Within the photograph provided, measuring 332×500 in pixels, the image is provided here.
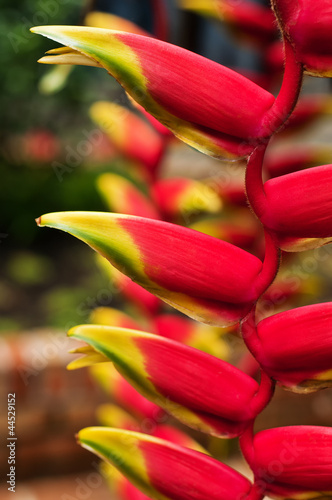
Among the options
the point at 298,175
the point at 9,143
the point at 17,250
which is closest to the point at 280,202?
the point at 298,175

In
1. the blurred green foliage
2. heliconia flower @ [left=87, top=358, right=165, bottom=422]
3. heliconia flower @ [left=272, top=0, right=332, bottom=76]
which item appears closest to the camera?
heliconia flower @ [left=272, top=0, right=332, bottom=76]

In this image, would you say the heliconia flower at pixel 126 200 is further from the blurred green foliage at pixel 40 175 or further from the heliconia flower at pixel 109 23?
the blurred green foliage at pixel 40 175

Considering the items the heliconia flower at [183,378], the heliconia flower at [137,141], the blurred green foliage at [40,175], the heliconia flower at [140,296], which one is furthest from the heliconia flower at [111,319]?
the blurred green foliage at [40,175]

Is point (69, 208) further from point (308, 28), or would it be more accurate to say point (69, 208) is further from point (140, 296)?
point (308, 28)

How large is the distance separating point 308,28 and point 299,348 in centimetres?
11

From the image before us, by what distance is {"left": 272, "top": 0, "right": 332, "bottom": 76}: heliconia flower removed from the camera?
20cm

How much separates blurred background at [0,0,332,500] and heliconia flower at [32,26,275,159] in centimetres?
17

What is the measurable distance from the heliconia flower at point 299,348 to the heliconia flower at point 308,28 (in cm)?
8

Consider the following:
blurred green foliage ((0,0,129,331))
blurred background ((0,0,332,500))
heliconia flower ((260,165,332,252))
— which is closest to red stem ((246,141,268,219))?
heliconia flower ((260,165,332,252))

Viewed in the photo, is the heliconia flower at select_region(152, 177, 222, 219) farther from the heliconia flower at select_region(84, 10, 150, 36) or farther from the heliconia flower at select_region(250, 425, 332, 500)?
the heliconia flower at select_region(250, 425, 332, 500)

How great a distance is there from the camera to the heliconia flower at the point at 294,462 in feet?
0.73

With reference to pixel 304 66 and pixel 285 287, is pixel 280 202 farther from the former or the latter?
pixel 285 287

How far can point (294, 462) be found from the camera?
22 cm

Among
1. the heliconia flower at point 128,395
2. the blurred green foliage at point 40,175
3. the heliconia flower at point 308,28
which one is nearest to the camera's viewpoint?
the heliconia flower at point 308,28
